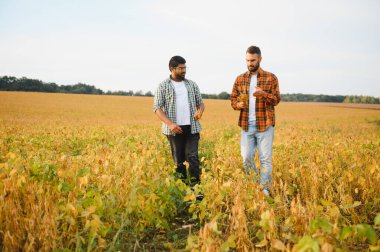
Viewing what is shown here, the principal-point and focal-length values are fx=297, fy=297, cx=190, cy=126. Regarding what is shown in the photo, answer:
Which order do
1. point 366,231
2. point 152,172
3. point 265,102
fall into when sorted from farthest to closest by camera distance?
1. point 265,102
2. point 152,172
3. point 366,231

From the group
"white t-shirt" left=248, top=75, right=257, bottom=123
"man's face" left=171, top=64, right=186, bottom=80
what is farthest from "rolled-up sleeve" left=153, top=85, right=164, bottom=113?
"white t-shirt" left=248, top=75, right=257, bottom=123

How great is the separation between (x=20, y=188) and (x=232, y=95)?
10.4 feet

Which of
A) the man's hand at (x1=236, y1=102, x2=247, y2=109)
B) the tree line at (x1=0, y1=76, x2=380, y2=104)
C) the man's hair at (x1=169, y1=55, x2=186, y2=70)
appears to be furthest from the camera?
the tree line at (x1=0, y1=76, x2=380, y2=104)

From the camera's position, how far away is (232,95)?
15.7ft

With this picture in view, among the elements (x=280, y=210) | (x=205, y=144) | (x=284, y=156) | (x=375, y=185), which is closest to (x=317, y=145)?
(x=284, y=156)

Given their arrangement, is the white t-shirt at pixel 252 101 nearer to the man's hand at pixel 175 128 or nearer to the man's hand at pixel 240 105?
the man's hand at pixel 240 105

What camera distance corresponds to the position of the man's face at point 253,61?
4.39 meters

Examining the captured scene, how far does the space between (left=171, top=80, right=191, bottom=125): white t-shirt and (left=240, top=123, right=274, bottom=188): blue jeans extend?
3.21ft

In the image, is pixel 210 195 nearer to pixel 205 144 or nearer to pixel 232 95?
pixel 232 95

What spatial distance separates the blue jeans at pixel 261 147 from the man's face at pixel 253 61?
861 millimetres

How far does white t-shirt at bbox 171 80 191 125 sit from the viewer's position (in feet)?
15.7

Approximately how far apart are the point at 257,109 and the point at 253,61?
0.72m

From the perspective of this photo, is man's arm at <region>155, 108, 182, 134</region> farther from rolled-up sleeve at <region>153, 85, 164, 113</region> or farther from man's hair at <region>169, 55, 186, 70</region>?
man's hair at <region>169, 55, 186, 70</region>

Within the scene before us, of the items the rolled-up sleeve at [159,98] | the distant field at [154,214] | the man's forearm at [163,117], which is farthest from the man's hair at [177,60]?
the distant field at [154,214]
